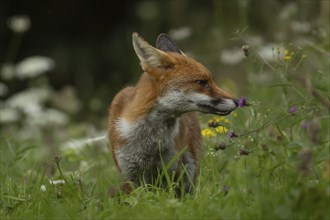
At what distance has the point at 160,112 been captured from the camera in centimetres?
658

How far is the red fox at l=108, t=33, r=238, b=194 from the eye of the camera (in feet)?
21.4

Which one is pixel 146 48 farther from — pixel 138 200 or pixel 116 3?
pixel 116 3

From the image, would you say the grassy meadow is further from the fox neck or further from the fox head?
the fox neck

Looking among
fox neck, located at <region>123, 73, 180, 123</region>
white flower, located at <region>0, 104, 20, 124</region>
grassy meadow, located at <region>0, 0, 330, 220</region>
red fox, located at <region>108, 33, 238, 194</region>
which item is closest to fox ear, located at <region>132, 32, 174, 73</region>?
red fox, located at <region>108, 33, 238, 194</region>

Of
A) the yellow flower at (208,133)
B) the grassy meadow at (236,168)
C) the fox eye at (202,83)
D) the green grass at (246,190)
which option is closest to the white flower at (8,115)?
the grassy meadow at (236,168)

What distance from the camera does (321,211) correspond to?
14.8 feet

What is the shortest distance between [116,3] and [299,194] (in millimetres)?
12148

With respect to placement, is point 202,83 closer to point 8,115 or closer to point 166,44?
point 166,44

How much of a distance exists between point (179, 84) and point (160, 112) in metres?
0.27

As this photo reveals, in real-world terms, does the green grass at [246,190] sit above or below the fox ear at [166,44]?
below

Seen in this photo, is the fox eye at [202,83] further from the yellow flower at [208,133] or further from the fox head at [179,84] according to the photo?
the yellow flower at [208,133]

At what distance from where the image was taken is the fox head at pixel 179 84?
650 centimetres

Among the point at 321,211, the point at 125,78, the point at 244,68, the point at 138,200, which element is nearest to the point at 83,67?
the point at 125,78

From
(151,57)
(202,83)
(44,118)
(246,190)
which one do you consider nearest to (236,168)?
(246,190)
